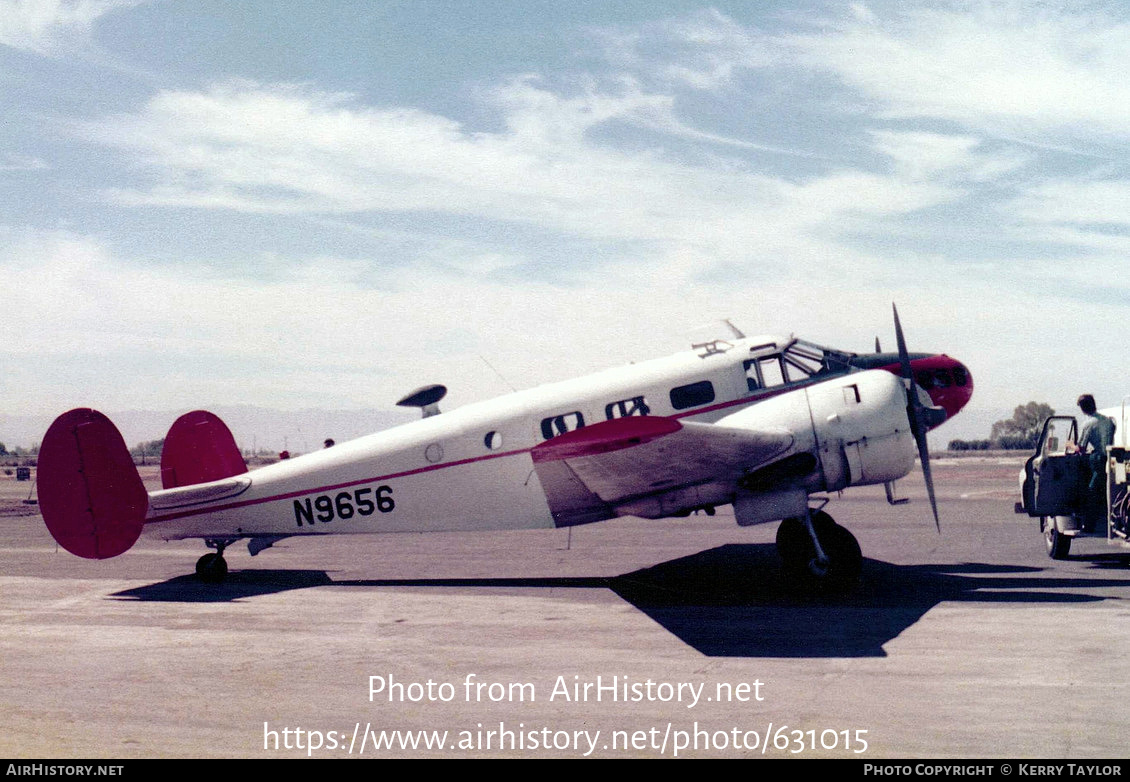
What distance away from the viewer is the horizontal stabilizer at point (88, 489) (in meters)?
13.2

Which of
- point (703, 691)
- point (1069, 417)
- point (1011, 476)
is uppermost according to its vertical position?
point (1069, 417)

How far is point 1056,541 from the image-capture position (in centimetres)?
1504

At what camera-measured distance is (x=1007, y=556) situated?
52.0 feet

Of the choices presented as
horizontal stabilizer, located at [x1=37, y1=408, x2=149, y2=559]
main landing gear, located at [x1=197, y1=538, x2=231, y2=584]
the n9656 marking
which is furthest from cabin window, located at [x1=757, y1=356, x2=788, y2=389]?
horizontal stabilizer, located at [x1=37, y1=408, x2=149, y2=559]

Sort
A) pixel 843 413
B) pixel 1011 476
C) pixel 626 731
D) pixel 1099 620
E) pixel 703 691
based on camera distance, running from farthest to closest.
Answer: pixel 1011 476 → pixel 843 413 → pixel 1099 620 → pixel 703 691 → pixel 626 731

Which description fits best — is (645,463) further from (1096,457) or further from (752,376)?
(1096,457)

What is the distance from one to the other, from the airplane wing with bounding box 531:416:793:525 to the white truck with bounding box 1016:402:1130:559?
5144mm

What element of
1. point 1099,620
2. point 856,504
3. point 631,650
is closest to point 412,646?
point 631,650

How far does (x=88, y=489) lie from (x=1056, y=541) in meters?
15.2

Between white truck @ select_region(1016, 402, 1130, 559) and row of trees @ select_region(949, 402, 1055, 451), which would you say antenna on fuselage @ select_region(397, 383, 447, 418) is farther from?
row of trees @ select_region(949, 402, 1055, 451)
